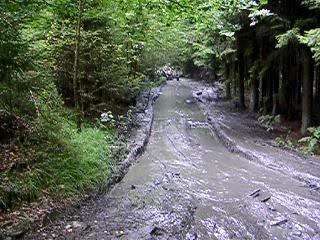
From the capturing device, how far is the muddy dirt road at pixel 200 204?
6.91 metres

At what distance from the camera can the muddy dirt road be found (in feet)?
22.7

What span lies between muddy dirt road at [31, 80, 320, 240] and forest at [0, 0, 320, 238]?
78 cm

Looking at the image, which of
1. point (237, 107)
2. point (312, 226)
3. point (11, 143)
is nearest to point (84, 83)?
point (11, 143)

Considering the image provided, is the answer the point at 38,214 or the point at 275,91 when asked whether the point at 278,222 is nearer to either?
the point at 38,214

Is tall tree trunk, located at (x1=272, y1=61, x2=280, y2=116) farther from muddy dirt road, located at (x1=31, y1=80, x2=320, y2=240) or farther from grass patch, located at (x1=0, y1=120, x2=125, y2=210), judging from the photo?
grass patch, located at (x1=0, y1=120, x2=125, y2=210)

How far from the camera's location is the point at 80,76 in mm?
12578

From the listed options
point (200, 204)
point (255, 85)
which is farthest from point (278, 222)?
point (255, 85)

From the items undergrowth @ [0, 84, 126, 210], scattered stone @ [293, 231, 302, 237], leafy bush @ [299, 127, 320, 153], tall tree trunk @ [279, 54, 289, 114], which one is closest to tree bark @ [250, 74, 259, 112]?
tall tree trunk @ [279, 54, 289, 114]

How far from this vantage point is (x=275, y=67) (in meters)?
20.2

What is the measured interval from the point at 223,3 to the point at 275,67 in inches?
520

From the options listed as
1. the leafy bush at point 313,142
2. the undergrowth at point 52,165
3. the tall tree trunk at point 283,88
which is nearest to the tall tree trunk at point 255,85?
the tall tree trunk at point 283,88

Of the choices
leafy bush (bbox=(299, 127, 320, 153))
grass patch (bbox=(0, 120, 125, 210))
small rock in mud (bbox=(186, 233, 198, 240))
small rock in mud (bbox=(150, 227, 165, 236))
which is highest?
grass patch (bbox=(0, 120, 125, 210))

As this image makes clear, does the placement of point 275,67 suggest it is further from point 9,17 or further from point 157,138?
point 9,17

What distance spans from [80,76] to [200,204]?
6041 mm
